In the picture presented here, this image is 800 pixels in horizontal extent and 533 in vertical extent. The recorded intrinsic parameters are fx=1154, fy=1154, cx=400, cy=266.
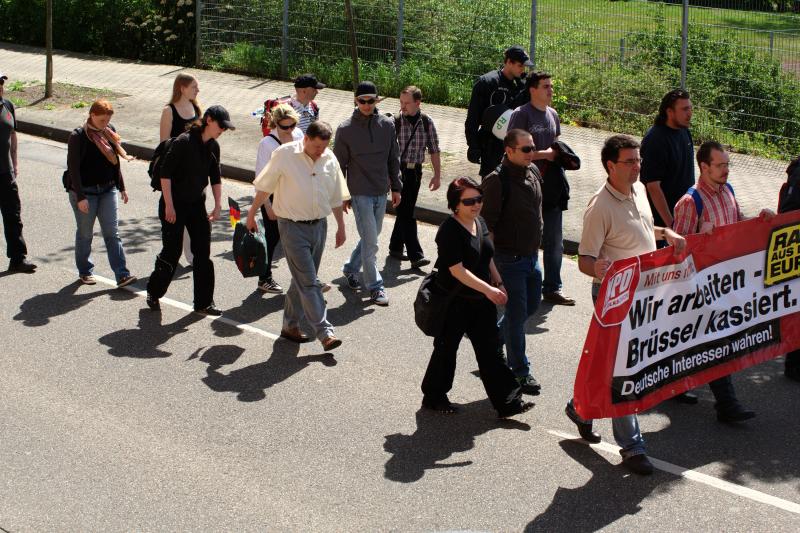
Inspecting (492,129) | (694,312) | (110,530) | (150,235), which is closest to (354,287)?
(492,129)

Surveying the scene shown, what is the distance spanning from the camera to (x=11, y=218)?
10.8 metres

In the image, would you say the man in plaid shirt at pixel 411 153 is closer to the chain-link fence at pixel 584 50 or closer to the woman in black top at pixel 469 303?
the woman in black top at pixel 469 303

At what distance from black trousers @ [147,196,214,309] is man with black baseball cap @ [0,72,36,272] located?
69.8 inches

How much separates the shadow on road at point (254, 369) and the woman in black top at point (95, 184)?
199 centimetres

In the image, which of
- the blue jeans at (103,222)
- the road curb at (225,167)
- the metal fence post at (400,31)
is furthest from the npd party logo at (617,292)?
the metal fence post at (400,31)

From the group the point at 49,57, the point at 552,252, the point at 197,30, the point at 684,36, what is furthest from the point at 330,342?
the point at 197,30

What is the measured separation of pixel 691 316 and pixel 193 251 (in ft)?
14.3

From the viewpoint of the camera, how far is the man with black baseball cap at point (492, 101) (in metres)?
10.8

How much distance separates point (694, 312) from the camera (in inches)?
288

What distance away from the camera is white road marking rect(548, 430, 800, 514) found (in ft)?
21.2

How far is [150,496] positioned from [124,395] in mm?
1620

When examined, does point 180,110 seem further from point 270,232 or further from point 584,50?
point 584,50

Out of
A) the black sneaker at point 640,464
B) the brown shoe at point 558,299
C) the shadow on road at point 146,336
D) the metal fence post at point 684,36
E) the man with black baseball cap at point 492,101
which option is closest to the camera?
the black sneaker at point 640,464

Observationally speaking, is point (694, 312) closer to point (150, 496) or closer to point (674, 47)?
point (150, 496)
